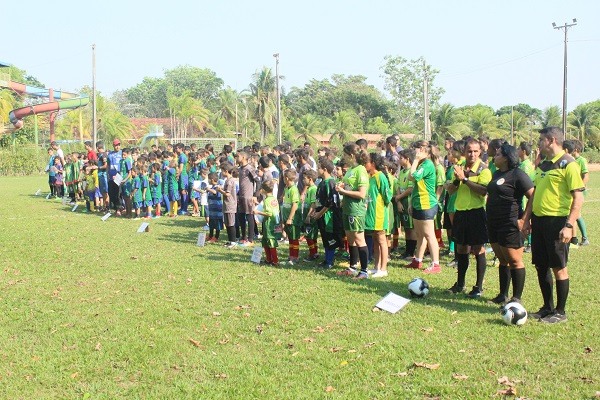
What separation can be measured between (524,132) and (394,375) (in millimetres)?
62430

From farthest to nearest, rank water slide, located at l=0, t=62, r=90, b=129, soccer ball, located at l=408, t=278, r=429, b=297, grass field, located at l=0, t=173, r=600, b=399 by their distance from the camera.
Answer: water slide, located at l=0, t=62, r=90, b=129, soccer ball, located at l=408, t=278, r=429, b=297, grass field, located at l=0, t=173, r=600, b=399

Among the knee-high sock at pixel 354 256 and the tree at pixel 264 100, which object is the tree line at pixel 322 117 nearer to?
the tree at pixel 264 100

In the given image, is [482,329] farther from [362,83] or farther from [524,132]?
[362,83]

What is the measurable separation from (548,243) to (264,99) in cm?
5373

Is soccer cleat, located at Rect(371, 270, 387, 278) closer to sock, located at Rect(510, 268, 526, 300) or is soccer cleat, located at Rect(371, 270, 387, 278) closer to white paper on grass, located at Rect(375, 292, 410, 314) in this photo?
white paper on grass, located at Rect(375, 292, 410, 314)

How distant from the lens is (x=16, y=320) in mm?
6613

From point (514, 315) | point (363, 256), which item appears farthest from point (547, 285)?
point (363, 256)

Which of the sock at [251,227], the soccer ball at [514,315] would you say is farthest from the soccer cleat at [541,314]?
the sock at [251,227]

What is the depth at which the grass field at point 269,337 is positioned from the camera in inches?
187

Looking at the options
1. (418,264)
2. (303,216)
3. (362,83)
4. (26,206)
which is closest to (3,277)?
(303,216)

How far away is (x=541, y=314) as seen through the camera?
20.8 feet

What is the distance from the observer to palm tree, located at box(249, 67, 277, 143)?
58281 millimetres

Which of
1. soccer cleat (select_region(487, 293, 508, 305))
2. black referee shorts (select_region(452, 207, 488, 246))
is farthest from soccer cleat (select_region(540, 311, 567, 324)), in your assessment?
black referee shorts (select_region(452, 207, 488, 246))

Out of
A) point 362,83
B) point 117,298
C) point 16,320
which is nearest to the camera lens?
point 16,320
